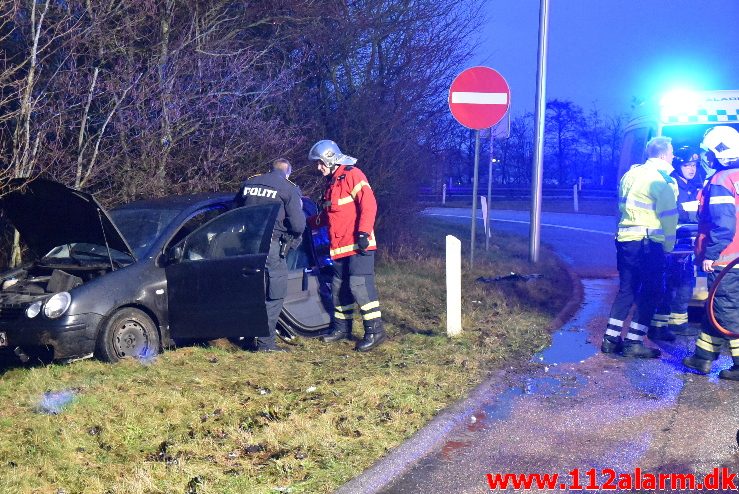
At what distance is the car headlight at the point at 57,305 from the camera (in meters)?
6.62

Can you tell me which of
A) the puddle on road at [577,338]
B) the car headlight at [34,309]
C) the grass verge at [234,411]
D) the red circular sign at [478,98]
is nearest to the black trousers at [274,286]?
the grass verge at [234,411]

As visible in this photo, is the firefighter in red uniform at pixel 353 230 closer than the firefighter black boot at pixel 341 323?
Yes

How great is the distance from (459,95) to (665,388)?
533cm

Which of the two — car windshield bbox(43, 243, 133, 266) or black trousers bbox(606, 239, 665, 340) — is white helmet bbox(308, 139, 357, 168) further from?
black trousers bbox(606, 239, 665, 340)

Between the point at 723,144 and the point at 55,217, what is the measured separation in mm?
5577

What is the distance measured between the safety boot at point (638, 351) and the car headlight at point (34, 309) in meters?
4.98

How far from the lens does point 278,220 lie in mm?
7613

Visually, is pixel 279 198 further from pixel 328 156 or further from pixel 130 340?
pixel 130 340

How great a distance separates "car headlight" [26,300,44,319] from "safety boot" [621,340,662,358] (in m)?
4.98

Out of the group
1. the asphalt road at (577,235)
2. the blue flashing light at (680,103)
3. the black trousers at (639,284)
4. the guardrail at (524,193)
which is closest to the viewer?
the black trousers at (639,284)

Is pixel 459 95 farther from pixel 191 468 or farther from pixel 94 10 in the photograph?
pixel 191 468

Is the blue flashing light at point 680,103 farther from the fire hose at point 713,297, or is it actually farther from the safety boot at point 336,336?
the safety boot at point 336,336

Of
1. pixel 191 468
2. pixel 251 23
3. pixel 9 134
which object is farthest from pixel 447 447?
pixel 251 23

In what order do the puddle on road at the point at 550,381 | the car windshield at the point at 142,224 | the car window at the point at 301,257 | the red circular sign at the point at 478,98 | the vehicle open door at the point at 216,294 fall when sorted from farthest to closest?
the red circular sign at the point at 478,98 → the car window at the point at 301,257 → the car windshield at the point at 142,224 → the vehicle open door at the point at 216,294 → the puddle on road at the point at 550,381
